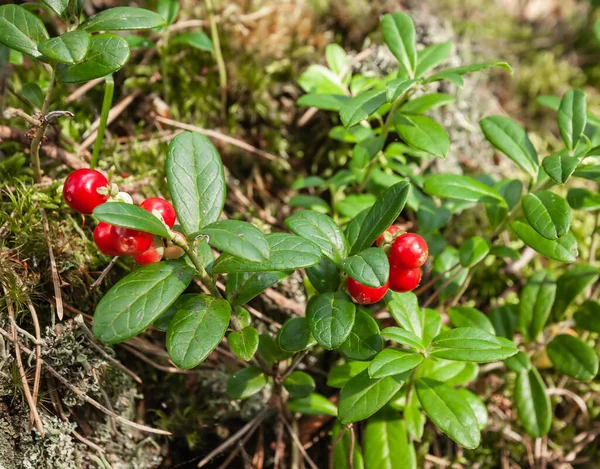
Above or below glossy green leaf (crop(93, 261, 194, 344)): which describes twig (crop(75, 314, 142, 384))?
below

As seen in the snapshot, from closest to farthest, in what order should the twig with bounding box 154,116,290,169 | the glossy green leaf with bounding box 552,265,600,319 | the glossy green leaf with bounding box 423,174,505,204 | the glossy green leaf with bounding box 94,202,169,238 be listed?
the glossy green leaf with bounding box 94,202,169,238 → the glossy green leaf with bounding box 423,174,505,204 → the glossy green leaf with bounding box 552,265,600,319 → the twig with bounding box 154,116,290,169

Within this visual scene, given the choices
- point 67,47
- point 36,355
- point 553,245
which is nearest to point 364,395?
point 553,245

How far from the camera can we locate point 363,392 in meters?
1.89

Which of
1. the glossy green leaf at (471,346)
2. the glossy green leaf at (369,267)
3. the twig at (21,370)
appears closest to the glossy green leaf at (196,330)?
the glossy green leaf at (369,267)

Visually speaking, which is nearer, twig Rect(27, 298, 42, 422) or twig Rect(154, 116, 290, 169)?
twig Rect(27, 298, 42, 422)

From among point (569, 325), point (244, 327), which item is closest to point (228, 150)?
point (244, 327)

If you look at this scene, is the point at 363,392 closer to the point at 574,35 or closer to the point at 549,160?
the point at 549,160

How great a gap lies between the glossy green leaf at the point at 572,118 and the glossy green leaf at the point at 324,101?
3.04ft

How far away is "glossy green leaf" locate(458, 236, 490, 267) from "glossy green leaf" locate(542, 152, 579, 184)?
45 centimetres

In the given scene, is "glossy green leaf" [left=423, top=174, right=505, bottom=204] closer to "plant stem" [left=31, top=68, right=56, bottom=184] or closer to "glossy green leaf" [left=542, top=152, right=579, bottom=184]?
"glossy green leaf" [left=542, top=152, right=579, bottom=184]

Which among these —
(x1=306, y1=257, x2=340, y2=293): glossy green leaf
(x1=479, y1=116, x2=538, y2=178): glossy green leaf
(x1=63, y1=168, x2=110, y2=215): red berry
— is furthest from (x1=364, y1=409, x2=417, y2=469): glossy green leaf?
(x1=63, y1=168, x2=110, y2=215): red berry

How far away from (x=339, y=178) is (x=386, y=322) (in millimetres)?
753

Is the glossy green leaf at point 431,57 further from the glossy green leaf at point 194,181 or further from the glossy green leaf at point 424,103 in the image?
the glossy green leaf at point 194,181

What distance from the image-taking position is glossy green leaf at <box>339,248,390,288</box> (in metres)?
1.56
